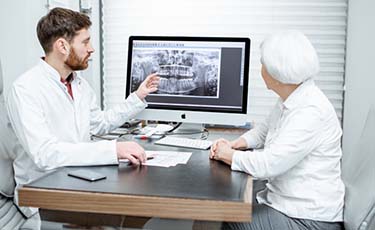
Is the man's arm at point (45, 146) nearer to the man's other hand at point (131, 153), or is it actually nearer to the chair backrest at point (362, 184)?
the man's other hand at point (131, 153)

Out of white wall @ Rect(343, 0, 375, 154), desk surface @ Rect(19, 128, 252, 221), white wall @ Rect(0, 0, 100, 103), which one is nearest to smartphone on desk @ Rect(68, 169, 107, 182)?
desk surface @ Rect(19, 128, 252, 221)

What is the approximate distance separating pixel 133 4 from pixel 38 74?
1397 mm

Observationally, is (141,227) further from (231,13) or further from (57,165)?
(231,13)

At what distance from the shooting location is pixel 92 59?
9.91 ft

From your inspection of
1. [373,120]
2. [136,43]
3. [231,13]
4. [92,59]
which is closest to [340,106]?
[231,13]

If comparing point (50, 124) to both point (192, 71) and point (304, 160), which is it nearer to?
point (192, 71)

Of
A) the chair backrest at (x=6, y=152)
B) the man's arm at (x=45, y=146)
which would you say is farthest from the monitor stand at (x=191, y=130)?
the chair backrest at (x=6, y=152)

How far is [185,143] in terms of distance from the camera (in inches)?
78.7

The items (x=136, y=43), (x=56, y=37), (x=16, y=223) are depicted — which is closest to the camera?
(x=16, y=223)

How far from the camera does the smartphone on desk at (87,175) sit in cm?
139

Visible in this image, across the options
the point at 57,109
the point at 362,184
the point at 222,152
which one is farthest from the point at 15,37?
the point at 362,184

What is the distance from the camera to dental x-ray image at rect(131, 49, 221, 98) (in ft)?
7.34

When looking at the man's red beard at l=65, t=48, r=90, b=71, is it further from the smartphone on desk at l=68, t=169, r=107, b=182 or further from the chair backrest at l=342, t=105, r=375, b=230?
the chair backrest at l=342, t=105, r=375, b=230

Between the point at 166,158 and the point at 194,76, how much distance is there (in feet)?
2.28
